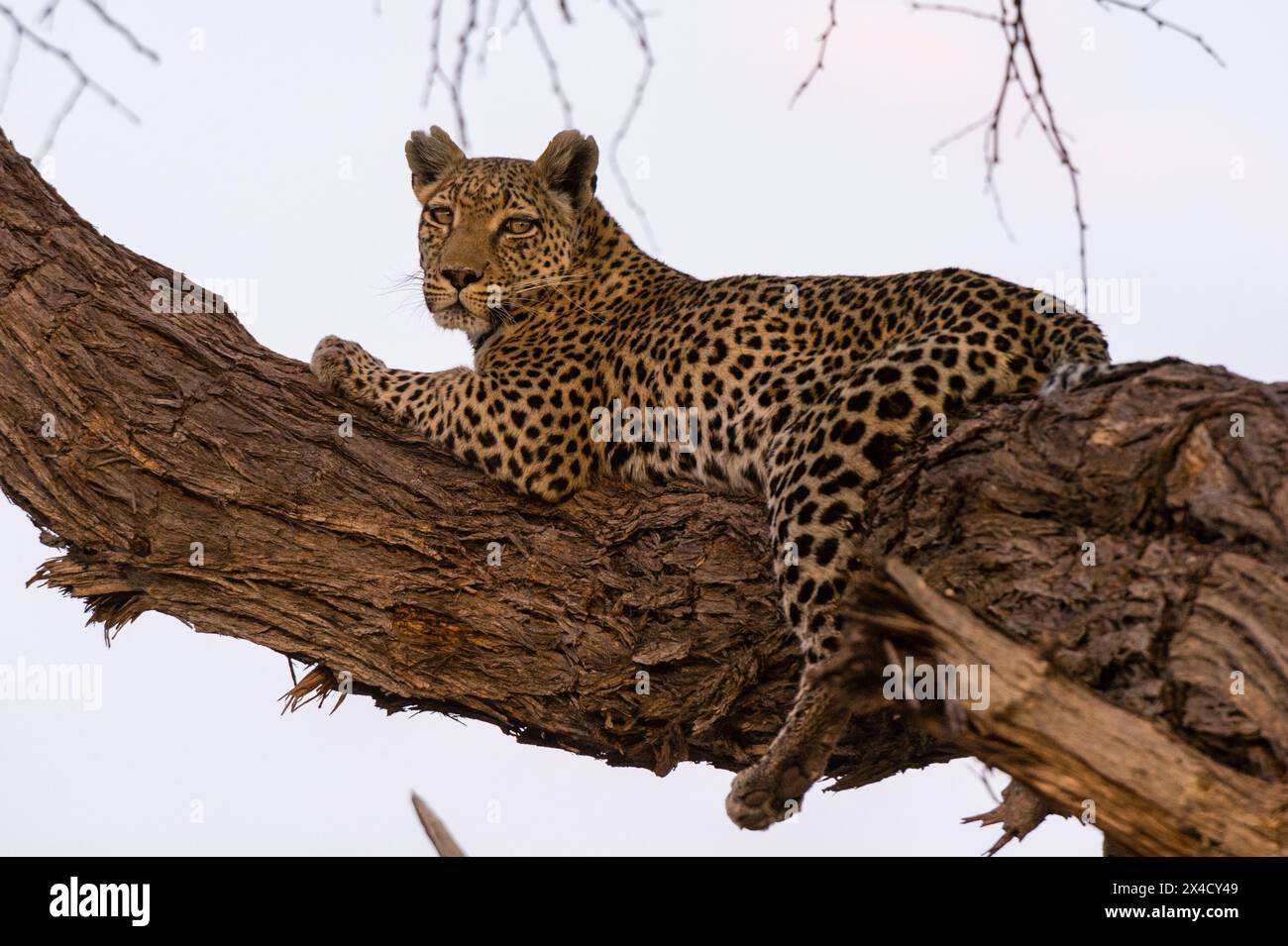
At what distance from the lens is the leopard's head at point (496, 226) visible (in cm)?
838

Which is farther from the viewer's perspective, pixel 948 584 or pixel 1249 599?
pixel 948 584

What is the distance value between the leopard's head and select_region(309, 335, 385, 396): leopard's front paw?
31.5 inches

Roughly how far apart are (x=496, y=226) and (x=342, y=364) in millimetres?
1566

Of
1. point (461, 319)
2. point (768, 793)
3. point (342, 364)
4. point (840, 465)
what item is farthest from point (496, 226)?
point (768, 793)

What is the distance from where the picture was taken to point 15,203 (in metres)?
6.55

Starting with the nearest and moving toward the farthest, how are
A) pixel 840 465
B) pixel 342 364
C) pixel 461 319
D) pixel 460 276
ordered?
pixel 840 465 → pixel 342 364 → pixel 460 276 → pixel 461 319

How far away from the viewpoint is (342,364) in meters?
7.41

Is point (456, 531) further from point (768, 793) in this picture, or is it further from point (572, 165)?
point (572, 165)

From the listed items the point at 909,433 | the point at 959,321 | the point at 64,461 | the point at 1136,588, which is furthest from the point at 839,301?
the point at 64,461

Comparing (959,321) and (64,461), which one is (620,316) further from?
(64,461)

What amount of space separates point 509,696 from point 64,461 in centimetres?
220

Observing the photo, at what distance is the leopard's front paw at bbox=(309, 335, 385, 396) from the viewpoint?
23.9 ft

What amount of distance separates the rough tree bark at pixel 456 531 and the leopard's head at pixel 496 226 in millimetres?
1464

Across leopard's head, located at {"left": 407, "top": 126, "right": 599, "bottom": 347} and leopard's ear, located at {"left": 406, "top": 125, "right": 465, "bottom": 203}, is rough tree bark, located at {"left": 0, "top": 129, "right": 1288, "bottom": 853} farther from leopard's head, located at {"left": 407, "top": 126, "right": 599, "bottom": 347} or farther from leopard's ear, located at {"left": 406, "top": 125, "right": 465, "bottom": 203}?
leopard's ear, located at {"left": 406, "top": 125, "right": 465, "bottom": 203}
